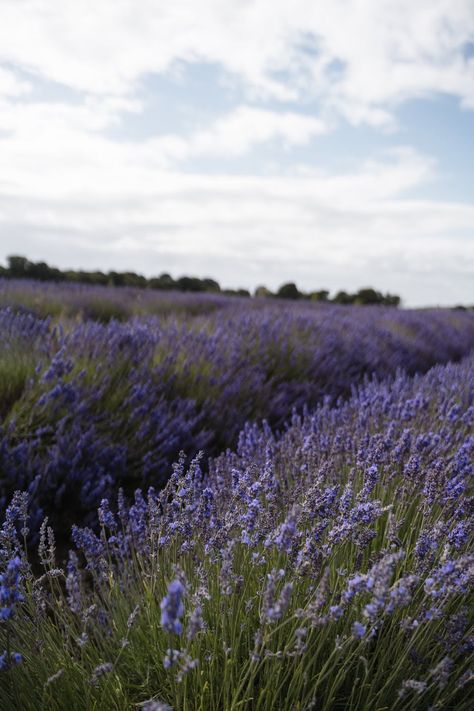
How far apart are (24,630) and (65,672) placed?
8.4 inches

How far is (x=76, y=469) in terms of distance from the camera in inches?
115

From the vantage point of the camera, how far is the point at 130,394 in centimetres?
357

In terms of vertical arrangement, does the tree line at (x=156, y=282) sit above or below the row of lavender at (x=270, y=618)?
above

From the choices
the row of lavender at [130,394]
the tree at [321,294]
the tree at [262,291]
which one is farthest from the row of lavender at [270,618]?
the tree at [321,294]

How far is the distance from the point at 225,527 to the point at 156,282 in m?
16.8

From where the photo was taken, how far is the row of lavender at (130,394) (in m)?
2.92

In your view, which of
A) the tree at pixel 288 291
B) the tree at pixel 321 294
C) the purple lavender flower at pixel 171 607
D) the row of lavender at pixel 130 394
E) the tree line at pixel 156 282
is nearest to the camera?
the purple lavender flower at pixel 171 607

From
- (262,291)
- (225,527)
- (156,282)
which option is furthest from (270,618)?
(262,291)

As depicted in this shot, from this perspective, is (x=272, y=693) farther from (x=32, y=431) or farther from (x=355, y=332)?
(x=355, y=332)

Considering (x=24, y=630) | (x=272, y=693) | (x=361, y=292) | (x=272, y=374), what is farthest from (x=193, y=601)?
(x=361, y=292)

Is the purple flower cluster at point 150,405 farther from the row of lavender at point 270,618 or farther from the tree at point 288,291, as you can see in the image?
the tree at point 288,291

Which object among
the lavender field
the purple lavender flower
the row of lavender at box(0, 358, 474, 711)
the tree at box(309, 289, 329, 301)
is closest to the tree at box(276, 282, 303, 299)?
the tree at box(309, 289, 329, 301)

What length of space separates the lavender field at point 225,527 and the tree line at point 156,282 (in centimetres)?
958

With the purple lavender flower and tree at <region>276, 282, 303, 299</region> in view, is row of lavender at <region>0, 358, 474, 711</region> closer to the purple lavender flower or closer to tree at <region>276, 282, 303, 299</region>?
the purple lavender flower
